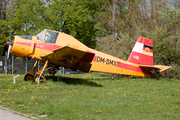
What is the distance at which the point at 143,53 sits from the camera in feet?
42.4

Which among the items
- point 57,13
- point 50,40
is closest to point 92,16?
point 57,13

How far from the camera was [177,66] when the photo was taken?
47.5 ft

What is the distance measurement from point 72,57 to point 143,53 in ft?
16.3

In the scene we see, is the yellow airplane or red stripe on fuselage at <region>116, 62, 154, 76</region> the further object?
red stripe on fuselage at <region>116, 62, 154, 76</region>

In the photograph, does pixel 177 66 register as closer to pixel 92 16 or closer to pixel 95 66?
pixel 95 66

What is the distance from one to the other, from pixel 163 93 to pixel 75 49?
174 inches

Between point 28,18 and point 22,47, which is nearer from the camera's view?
point 22,47

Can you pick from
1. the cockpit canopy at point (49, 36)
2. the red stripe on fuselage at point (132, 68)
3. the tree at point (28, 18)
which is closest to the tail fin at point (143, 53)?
the red stripe on fuselage at point (132, 68)

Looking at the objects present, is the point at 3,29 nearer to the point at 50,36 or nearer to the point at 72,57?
the point at 50,36

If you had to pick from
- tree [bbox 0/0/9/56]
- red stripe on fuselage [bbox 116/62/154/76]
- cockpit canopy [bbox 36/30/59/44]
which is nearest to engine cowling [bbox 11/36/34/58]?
cockpit canopy [bbox 36/30/59/44]

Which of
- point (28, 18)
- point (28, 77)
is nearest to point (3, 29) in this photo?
point (28, 18)

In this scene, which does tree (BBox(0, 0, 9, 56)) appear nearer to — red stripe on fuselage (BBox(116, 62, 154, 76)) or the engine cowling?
the engine cowling

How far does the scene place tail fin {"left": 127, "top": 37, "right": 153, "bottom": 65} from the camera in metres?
12.9

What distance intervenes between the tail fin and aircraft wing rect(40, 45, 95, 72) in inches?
137
